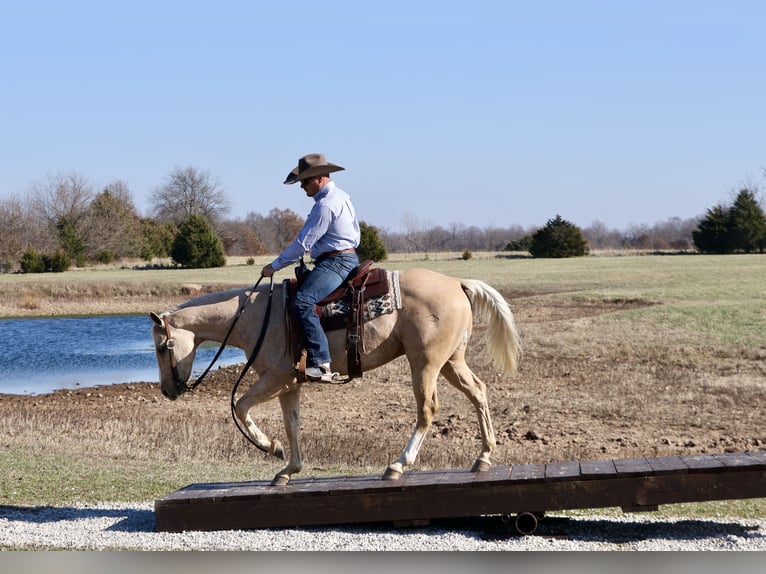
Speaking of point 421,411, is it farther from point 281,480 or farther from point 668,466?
point 668,466

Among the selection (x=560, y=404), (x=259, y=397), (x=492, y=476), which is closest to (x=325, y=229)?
(x=259, y=397)

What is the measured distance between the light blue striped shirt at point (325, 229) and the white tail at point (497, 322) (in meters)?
1.21

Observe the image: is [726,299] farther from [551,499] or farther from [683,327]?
[551,499]

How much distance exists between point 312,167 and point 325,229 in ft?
1.95

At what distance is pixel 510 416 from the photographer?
643 inches

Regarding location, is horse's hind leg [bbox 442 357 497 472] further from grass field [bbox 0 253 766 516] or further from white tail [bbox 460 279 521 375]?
grass field [bbox 0 253 766 516]

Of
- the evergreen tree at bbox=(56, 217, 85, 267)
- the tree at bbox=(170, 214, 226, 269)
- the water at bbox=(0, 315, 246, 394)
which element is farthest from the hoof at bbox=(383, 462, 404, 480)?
the evergreen tree at bbox=(56, 217, 85, 267)

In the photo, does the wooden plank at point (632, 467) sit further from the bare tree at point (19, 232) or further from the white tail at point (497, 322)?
the bare tree at point (19, 232)

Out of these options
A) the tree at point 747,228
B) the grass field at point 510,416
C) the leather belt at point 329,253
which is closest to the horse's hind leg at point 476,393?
the leather belt at point 329,253

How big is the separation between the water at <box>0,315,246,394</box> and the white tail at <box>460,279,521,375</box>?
49.2 feet

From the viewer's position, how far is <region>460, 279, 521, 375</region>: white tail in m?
8.81

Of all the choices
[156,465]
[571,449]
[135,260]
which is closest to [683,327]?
[571,449]

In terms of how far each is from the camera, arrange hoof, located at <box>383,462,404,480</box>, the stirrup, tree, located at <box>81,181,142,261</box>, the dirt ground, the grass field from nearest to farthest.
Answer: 1. hoof, located at <box>383,462,404,480</box>
2. the stirrup
3. the grass field
4. the dirt ground
5. tree, located at <box>81,181,142,261</box>

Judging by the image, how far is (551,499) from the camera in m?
7.63
